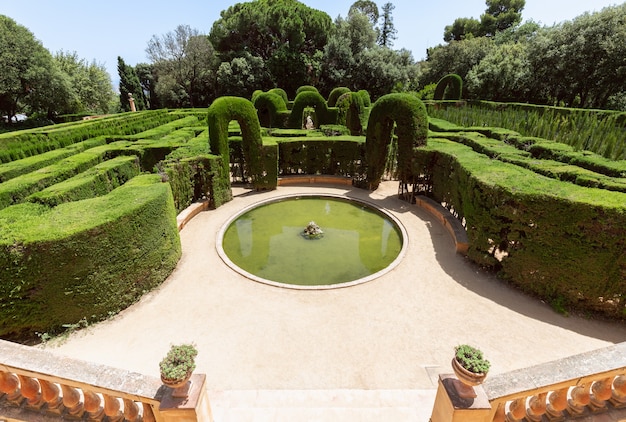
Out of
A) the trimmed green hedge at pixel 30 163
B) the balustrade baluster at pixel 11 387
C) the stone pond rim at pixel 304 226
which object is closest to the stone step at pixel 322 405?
the balustrade baluster at pixel 11 387

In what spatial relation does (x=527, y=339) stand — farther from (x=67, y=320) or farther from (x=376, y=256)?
(x=67, y=320)

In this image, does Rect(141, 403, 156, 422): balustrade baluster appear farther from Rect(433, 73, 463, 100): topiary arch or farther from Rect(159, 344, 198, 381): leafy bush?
Rect(433, 73, 463, 100): topiary arch

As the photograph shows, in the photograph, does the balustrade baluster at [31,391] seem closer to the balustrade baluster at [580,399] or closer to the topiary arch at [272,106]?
the balustrade baluster at [580,399]

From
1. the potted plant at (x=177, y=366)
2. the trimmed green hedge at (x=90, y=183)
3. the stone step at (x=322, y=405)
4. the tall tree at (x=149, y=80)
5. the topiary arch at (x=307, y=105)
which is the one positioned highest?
the tall tree at (x=149, y=80)

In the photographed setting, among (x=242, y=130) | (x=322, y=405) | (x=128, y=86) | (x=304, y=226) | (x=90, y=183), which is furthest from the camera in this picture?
(x=128, y=86)

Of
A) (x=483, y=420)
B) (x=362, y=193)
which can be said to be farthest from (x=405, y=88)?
(x=483, y=420)

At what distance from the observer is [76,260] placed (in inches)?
251

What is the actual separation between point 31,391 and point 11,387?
0.92ft

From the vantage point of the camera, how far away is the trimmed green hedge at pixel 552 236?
21.3ft

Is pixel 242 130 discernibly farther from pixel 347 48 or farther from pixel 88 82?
pixel 88 82

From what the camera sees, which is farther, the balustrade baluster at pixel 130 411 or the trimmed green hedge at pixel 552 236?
the trimmed green hedge at pixel 552 236

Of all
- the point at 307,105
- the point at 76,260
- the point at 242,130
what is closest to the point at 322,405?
the point at 76,260

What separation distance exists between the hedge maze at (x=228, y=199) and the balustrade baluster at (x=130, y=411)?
4062 mm

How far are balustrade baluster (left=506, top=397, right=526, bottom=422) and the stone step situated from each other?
1305mm
